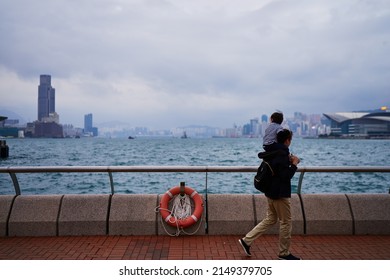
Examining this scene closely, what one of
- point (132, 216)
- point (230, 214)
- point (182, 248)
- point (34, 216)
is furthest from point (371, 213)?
point (34, 216)

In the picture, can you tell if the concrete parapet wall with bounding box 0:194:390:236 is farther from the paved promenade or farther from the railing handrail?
the railing handrail

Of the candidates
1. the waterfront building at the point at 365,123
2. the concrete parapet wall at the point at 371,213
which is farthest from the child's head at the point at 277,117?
the waterfront building at the point at 365,123

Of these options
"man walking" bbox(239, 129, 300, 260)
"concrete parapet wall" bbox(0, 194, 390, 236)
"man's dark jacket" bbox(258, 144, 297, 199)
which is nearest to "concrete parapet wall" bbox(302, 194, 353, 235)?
"concrete parapet wall" bbox(0, 194, 390, 236)

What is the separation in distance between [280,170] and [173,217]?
2235mm

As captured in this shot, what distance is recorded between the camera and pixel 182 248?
19.1 feet

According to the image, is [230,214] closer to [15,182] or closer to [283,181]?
[283,181]

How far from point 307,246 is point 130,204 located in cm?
306

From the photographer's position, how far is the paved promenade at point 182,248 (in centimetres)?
546

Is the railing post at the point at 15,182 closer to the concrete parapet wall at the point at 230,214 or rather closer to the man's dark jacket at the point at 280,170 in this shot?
the concrete parapet wall at the point at 230,214

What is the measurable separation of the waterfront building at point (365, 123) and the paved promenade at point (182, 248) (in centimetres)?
17747

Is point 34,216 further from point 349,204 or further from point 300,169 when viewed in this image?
point 349,204

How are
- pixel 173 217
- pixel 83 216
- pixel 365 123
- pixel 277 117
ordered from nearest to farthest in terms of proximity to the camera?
pixel 277 117 → pixel 173 217 → pixel 83 216 → pixel 365 123
